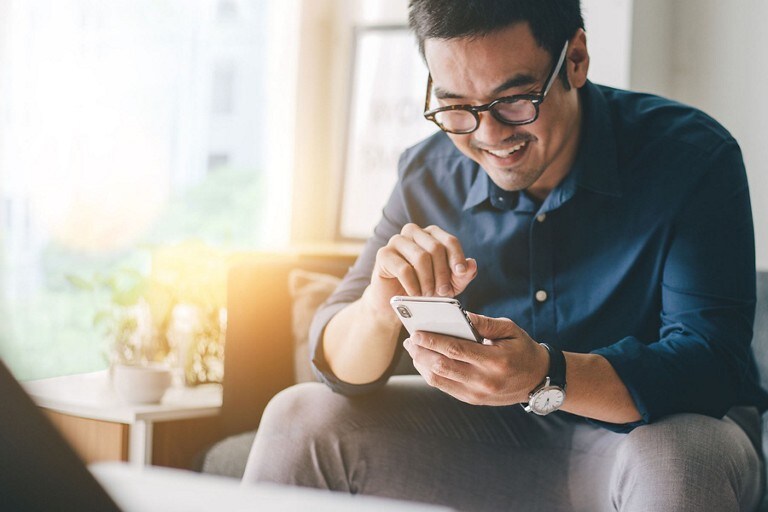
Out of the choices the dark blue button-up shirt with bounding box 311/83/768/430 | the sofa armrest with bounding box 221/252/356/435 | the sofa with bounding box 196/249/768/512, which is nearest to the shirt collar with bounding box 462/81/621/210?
the dark blue button-up shirt with bounding box 311/83/768/430

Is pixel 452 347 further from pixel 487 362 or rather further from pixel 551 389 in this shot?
pixel 551 389

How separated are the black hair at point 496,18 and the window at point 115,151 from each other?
126 centimetres

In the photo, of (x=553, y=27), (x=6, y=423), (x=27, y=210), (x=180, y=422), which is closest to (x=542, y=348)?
(x=553, y=27)

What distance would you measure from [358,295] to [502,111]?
1.53 feet

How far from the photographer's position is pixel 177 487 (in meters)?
0.66

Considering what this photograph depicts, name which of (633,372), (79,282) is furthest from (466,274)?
(79,282)

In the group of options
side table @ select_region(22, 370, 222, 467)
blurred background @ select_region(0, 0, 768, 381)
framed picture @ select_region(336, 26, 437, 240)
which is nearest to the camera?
side table @ select_region(22, 370, 222, 467)

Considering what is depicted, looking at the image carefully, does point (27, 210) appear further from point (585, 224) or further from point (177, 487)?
point (177, 487)

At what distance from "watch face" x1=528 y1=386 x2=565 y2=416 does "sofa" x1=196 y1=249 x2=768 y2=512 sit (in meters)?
0.86

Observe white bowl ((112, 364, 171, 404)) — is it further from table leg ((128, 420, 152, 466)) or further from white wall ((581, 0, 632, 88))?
white wall ((581, 0, 632, 88))

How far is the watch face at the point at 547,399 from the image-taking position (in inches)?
47.7

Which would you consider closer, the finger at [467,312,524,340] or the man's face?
the finger at [467,312,524,340]

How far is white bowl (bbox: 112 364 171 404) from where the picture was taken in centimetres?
203

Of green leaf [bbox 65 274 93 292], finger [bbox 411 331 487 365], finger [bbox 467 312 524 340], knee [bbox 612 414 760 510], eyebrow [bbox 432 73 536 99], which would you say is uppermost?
eyebrow [bbox 432 73 536 99]
